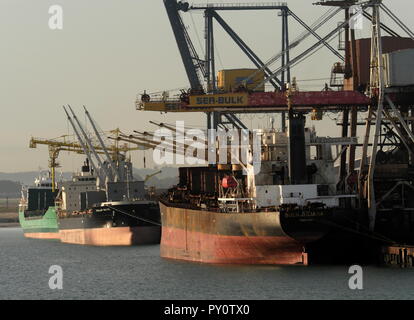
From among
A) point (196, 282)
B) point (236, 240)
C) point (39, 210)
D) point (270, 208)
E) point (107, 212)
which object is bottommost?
point (196, 282)

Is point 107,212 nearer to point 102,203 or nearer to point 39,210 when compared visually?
point 102,203

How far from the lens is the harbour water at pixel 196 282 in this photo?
57.6 m

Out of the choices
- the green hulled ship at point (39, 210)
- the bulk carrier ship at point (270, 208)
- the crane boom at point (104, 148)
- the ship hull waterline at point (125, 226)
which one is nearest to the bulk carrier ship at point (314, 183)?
the bulk carrier ship at point (270, 208)

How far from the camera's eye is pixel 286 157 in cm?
7438

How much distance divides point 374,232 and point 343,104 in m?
11.1

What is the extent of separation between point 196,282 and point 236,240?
7.64 metres

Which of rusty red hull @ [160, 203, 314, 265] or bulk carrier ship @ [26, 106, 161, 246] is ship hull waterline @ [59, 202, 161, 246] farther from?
rusty red hull @ [160, 203, 314, 265]

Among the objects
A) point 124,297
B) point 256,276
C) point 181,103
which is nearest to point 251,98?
point 181,103

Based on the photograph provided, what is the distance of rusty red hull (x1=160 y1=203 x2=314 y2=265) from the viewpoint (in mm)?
67500

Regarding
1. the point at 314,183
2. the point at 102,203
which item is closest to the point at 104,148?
the point at 102,203

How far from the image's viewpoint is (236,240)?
70.5 metres

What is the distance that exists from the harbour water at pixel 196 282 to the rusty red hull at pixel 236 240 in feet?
3.15

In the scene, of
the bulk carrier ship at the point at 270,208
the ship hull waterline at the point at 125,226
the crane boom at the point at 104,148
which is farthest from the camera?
the crane boom at the point at 104,148

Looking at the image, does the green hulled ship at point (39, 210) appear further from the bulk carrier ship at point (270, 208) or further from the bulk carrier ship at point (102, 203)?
the bulk carrier ship at point (270, 208)
